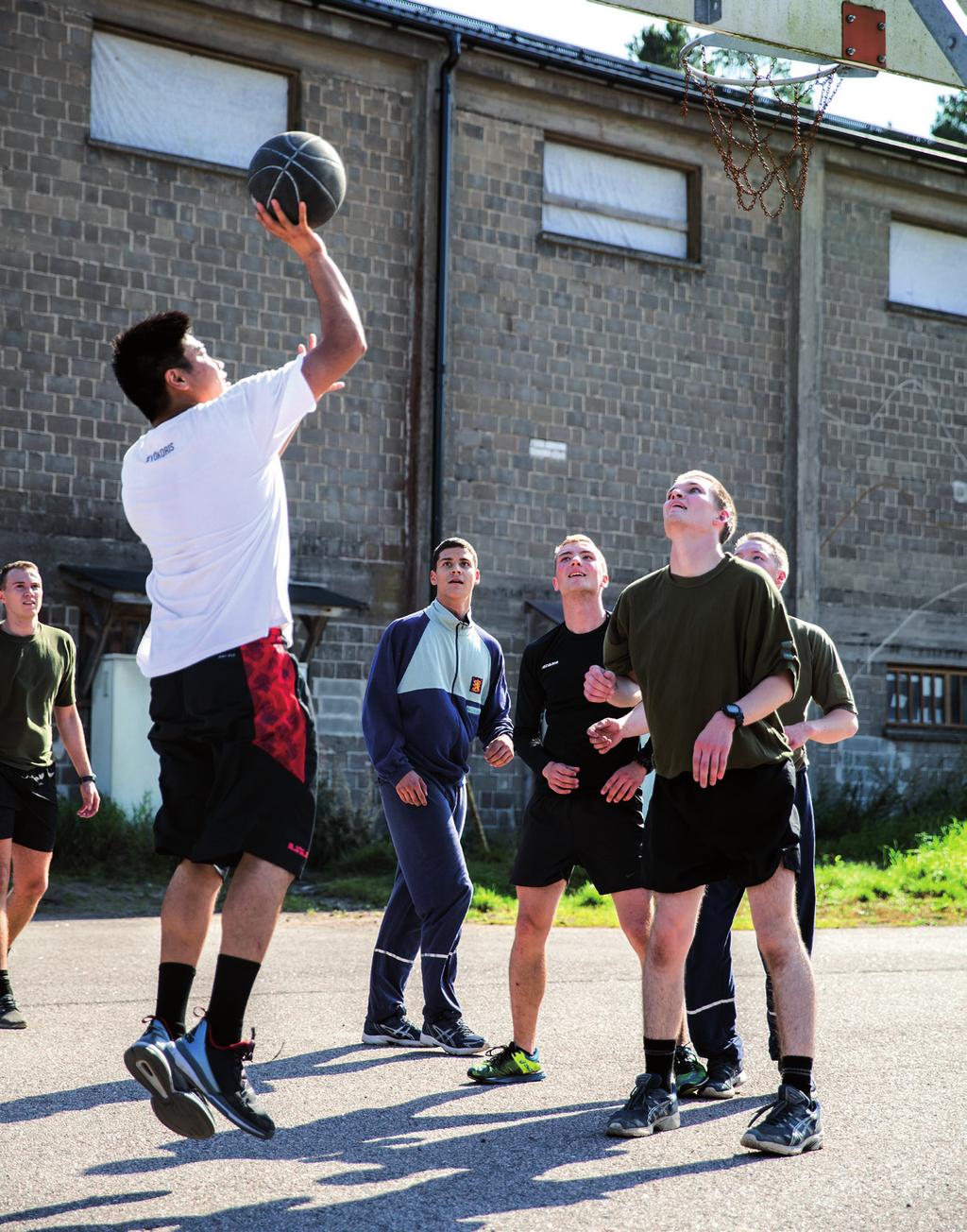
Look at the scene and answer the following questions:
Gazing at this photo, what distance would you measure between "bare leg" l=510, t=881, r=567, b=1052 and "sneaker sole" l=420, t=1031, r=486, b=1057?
554 mm

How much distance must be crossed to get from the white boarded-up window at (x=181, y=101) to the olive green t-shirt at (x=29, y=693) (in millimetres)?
9335

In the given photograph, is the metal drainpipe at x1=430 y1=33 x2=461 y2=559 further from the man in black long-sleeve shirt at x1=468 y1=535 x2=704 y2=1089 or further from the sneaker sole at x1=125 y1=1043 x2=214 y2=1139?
the sneaker sole at x1=125 y1=1043 x2=214 y2=1139

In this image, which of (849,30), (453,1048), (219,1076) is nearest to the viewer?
(219,1076)

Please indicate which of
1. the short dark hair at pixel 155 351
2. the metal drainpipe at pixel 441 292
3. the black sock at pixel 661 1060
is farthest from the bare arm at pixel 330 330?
the metal drainpipe at pixel 441 292

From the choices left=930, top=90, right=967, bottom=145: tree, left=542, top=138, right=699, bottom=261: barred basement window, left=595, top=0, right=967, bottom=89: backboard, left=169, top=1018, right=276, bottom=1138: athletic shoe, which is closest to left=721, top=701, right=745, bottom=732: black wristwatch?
left=169, top=1018, right=276, bottom=1138: athletic shoe

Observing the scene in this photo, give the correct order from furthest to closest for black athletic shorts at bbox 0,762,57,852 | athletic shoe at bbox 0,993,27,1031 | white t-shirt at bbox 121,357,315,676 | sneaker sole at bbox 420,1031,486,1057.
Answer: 1. black athletic shorts at bbox 0,762,57,852
2. athletic shoe at bbox 0,993,27,1031
3. sneaker sole at bbox 420,1031,486,1057
4. white t-shirt at bbox 121,357,315,676

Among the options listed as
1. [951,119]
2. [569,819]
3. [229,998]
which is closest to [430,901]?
[569,819]

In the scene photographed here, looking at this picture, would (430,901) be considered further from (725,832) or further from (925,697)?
(925,697)

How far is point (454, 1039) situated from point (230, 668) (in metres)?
2.99

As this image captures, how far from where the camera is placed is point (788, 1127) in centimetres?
485

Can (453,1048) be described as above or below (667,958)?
below

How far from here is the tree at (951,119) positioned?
28922 millimetres

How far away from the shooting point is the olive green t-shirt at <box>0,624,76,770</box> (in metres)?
7.95

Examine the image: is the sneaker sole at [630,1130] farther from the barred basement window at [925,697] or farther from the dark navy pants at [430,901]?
the barred basement window at [925,697]
